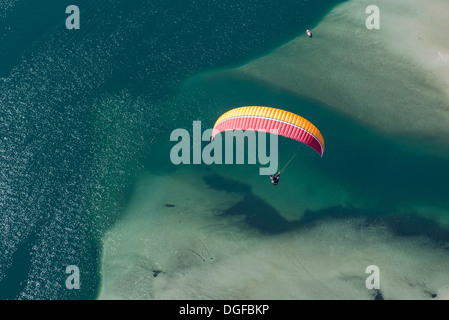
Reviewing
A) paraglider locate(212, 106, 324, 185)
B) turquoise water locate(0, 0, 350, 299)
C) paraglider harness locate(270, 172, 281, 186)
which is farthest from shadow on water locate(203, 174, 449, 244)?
A: paraglider locate(212, 106, 324, 185)

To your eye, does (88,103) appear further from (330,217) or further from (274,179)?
(330,217)

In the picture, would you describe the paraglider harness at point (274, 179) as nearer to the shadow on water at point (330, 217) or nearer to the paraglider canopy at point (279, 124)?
the shadow on water at point (330, 217)

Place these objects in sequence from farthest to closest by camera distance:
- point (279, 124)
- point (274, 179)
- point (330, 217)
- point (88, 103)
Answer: point (88, 103) < point (330, 217) < point (274, 179) < point (279, 124)

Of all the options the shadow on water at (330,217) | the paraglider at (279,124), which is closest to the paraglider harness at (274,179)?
the shadow on water at (330,217)

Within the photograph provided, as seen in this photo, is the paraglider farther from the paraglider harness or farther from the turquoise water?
the turquoise water

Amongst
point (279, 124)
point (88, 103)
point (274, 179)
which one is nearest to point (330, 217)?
point (274, 179)
